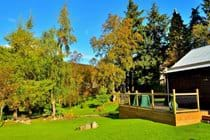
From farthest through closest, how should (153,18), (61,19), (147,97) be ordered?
(153,18)
(61,19)
(147,97)

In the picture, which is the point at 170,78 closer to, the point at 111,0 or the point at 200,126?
the point at 200,126

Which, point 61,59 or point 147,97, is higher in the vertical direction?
point 61,59

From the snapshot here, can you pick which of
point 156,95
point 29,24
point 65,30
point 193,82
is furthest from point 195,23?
point 193,82

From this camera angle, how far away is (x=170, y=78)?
69.6 ft

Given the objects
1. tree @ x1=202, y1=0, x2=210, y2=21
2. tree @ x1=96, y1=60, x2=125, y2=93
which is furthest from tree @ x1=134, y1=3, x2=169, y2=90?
tree @ x1=202, y1=0, x2=210, y2=21

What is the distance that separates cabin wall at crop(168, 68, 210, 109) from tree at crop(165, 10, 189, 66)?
20180mm

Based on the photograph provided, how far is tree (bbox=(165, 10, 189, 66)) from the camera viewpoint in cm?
4078

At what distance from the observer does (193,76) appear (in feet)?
62.0

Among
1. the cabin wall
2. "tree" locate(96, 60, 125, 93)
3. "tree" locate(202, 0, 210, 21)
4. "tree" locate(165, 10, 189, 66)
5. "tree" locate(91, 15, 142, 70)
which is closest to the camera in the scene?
the cabin wall

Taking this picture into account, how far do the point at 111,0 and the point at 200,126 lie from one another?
21576 millimetres

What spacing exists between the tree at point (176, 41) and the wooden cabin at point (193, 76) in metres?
18.5

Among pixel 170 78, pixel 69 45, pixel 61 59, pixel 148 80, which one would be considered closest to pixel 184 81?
pixel 170 78

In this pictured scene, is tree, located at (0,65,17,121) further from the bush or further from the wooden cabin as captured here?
the bush

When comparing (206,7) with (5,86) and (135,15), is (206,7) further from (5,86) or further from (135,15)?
(5,86)
